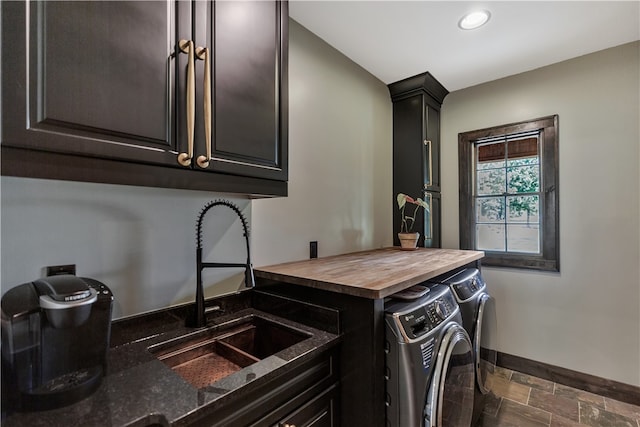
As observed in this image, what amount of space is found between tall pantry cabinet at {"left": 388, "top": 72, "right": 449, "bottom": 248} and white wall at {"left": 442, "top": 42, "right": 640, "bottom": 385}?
631mm

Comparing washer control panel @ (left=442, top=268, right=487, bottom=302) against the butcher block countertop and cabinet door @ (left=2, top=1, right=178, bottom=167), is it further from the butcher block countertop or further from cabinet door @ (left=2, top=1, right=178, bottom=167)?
cabinet door @ (left=2, top=1, right=178, bottom=167)

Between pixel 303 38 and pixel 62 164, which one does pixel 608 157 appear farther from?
pixel 62 164

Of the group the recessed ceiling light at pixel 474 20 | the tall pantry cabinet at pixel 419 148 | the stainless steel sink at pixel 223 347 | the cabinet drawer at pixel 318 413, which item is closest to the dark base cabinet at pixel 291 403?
the cabinet drawer at pixel 318 413

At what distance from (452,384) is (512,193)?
1.99 m

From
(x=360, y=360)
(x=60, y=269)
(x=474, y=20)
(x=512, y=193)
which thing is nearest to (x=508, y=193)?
(x=512, y=193)

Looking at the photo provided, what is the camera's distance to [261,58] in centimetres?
115

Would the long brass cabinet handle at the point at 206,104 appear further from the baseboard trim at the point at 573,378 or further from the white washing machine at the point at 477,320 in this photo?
the baseboard trim at the point at 573,378

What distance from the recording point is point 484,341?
177 cm

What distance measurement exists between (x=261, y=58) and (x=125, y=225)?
850 millimetres

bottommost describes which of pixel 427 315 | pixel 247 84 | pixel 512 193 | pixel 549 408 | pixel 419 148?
pixel 549 408

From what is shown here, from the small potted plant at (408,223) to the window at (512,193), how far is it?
543mm

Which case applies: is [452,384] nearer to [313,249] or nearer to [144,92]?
[313,249]

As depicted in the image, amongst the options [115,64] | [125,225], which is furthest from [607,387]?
[115,64]

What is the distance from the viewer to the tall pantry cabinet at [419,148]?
2.62 m
